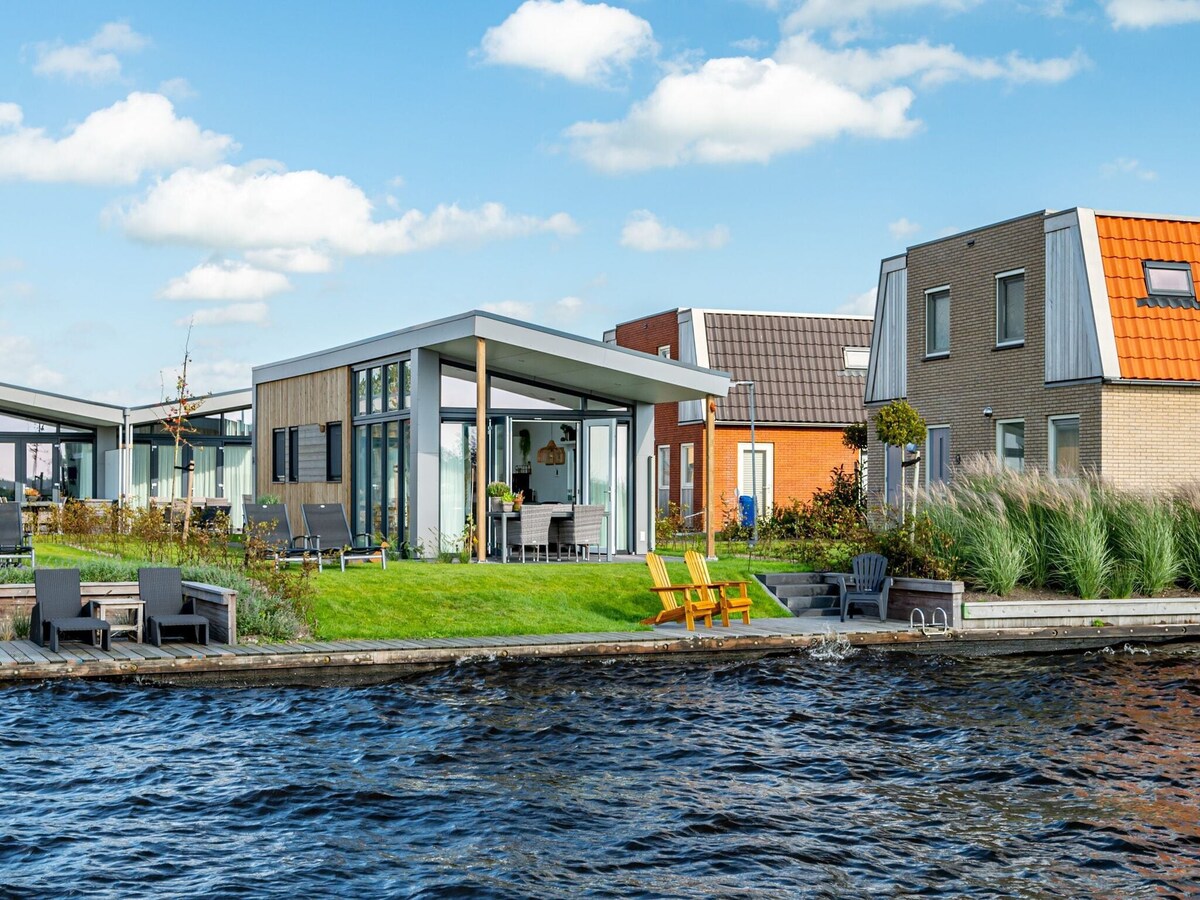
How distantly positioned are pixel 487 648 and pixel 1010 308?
13064mm

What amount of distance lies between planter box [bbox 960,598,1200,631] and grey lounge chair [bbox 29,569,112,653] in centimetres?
982

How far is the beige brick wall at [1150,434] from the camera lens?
20344 mm

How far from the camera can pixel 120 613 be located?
46.6ft

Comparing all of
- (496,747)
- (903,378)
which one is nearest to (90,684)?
(496,747)

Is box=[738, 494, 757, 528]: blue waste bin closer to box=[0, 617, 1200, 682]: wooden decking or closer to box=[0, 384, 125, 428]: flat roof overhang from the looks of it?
box=[0, 617, 1200, 682]: wooden decking

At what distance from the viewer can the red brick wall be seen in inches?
1236

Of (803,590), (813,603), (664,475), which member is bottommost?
(813,603)

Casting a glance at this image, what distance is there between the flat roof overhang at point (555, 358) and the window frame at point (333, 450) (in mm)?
1368

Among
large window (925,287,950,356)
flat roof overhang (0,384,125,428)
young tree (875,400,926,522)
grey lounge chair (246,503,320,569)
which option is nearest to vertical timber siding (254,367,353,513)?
grey lounge chair (246,503,320,569)

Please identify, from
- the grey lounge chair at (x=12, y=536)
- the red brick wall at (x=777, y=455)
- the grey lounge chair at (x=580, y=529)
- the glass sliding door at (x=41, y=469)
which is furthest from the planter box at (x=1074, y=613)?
the glass sliding door at (x=41, y=469)

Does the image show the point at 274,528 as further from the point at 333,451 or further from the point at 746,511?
the point at 746,511

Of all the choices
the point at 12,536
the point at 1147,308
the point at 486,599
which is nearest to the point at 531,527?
the point at 486,599

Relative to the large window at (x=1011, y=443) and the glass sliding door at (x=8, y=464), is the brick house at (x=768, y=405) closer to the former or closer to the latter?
the large window at (x=1011, y=443)

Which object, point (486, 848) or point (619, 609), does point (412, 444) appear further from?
point (486, 848)
